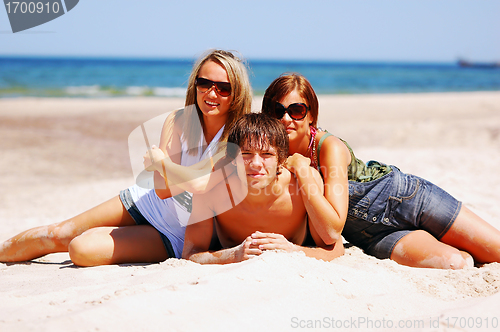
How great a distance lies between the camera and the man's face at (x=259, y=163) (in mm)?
2766

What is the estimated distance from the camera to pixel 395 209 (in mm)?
3309

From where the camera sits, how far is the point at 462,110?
1527 centimetres

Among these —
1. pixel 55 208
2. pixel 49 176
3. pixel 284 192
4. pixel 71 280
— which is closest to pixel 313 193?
pixel 284 192

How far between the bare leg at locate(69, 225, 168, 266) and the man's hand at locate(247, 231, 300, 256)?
3.33 ft

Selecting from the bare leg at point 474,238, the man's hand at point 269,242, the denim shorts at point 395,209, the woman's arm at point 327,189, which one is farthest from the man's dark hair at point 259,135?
the bare leg at point 474,238

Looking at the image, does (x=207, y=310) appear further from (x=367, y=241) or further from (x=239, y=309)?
(x=367, y=241)

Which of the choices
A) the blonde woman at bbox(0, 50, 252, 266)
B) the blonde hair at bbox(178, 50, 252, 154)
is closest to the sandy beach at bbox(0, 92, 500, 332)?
the blonde woman at bbox(0, 50, 252, 266)

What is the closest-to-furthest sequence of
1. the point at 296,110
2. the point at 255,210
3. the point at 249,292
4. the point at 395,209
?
the point at 249,292
the point at 255,210
the point at 296,110
the point at 395,209

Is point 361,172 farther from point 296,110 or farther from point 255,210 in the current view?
point 255,210

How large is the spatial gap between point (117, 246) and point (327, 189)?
5.85 ft

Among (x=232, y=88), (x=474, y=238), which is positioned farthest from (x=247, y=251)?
(x=474, y=238)

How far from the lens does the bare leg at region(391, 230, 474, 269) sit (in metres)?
3.02

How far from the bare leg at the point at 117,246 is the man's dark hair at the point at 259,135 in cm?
113

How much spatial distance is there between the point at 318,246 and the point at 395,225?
723mm
